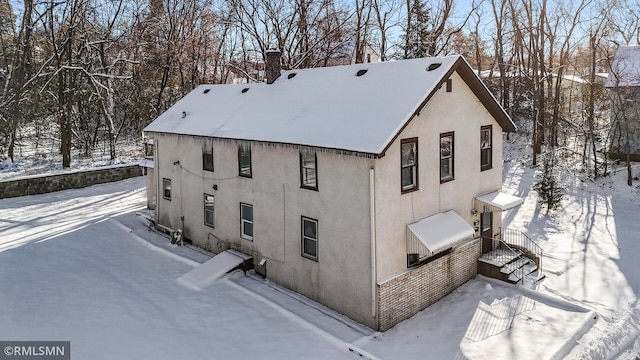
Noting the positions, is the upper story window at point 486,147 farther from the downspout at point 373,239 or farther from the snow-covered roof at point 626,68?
the snow-covered roof at point 626,68

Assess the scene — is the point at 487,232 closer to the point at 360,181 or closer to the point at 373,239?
the point at 373,239

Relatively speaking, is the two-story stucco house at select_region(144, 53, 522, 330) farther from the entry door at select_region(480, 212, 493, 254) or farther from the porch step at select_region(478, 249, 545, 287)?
the porch step at select_region(478, 249, 545, 287)

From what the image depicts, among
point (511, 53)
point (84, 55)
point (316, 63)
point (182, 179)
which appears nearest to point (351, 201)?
point (182, 179)

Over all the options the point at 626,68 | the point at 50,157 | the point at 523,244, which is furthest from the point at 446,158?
the point at 50,157

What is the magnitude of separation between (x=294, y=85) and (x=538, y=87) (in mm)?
23074

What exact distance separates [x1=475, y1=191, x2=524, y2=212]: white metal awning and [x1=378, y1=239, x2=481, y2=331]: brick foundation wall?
1.16 metres

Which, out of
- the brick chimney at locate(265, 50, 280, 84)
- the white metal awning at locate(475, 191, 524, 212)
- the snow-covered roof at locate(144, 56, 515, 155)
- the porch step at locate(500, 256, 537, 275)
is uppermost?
the brick chimney at locate(265, 50, 280, 84)

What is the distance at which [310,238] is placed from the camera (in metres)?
13.5

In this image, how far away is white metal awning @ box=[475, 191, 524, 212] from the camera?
49.0ft

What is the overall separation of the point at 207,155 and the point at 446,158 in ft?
27.8

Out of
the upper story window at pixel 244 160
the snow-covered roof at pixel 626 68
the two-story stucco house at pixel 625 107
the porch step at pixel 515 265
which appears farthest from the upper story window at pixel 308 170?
the two-story stucco house at pixel 625 107

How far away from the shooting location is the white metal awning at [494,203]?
1493 centimetres

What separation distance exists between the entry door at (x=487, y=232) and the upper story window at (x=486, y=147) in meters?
1.71

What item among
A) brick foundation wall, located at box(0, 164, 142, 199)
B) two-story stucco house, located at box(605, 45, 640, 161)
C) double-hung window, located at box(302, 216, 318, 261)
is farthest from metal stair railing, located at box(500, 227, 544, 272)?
brick foundation wall, located at box(0, 164, 142, 199)
